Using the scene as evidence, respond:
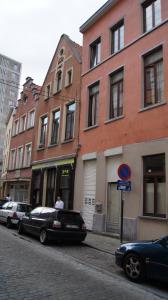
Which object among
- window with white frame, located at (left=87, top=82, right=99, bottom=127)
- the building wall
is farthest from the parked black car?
the building wall

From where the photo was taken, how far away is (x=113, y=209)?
15.8 meters

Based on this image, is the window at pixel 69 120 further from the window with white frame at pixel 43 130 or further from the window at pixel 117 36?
the window at pixel 117 36

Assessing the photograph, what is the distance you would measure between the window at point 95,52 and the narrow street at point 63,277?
1247 centimetres

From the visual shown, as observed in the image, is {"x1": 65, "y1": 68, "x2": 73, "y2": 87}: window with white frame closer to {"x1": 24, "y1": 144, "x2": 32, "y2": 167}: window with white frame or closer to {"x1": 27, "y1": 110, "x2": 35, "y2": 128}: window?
{"x1": 27, "y1": 110, "x2": 35, "y2": 128}: window

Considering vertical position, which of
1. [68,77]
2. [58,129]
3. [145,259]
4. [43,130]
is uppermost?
[68,77]

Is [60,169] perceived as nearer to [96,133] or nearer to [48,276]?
[96,133]

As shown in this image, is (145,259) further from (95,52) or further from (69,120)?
(95,52)

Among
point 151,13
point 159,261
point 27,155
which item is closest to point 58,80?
point 27,155

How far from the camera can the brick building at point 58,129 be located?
20359mm

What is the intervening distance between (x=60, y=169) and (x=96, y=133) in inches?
176

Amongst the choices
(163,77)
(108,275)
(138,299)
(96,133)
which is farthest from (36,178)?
(138,299)

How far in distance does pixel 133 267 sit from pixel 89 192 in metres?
10.1

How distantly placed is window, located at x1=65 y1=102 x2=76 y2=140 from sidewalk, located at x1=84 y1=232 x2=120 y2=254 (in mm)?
7493

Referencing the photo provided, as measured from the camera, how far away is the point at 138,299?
6273 mm
